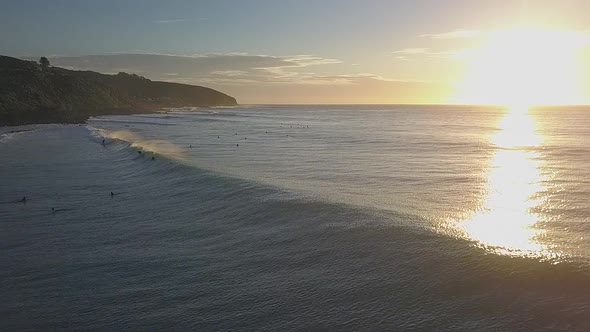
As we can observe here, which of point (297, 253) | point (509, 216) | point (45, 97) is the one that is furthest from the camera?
point (45, 97)

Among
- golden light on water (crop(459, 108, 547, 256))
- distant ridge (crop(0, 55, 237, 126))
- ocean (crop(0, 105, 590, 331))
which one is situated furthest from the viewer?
distant ridge (crop(0, 55, 237, 126))

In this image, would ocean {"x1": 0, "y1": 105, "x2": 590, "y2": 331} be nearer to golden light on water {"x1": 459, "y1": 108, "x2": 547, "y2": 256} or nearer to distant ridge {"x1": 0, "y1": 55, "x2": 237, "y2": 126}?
golden light on water {"x1": 459, "y1": 108, "x2": 547, "y2": 256}

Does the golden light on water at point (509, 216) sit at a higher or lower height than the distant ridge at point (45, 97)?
lower

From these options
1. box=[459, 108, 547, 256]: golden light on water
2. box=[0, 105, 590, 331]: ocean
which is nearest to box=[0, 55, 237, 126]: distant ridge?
box=[0, 105, 590, 331]: ocean

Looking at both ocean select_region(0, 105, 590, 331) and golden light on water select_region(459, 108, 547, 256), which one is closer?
ocean select_region(0, 105, 590, 331)

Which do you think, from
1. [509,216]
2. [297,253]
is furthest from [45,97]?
[509,216]

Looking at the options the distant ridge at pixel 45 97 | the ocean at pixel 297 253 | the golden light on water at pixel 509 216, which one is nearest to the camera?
the ocean at pixel 297 253

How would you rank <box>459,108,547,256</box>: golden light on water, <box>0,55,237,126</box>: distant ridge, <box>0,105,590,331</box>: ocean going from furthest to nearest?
<box>0,55,237,126</box>: distant ridge
<box>459,108,547,256</box>: golden light on water
<box>0,105,590,331</box>: ocean

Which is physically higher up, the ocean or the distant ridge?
the distant ridge

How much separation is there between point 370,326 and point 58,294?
18.3 ft

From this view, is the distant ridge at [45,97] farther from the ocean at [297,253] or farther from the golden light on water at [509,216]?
the golden light on water at [509,216]

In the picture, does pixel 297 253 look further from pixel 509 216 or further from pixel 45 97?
pixel 45 97

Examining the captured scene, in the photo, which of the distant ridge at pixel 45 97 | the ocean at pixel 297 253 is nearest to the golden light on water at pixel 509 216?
the ocean at pixel 297 253

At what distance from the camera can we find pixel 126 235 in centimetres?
1241
